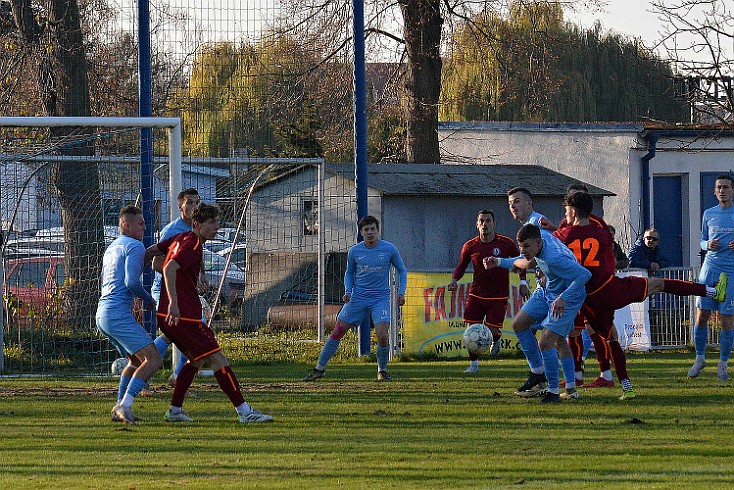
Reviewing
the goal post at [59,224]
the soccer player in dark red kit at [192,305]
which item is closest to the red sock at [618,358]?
the soccer player in dark red kit at [192,305]

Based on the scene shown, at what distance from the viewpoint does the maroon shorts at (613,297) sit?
1198cm

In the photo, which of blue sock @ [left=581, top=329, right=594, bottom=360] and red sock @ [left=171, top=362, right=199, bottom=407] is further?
blue sock @ [left=581, top=329, right=594, bottom=360]

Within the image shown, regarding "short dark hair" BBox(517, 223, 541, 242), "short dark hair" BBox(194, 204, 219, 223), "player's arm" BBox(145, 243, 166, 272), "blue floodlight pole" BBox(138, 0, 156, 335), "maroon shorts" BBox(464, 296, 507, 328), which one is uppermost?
"blue floodlight pole" BBox(138, 0, 156, 335)

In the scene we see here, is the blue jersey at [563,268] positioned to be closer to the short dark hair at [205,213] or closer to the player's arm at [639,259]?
the short dark hair at [205,213]

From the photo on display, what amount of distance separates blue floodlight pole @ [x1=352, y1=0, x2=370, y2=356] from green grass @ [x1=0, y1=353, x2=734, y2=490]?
2.96 meters

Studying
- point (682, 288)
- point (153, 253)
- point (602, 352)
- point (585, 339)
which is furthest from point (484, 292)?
point (153, 253)

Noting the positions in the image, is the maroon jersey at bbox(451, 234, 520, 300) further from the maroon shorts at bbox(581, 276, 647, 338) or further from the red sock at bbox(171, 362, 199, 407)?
the red sock at bbox(171, 362, 199, 407)

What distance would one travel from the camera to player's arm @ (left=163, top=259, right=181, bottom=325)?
10.6m

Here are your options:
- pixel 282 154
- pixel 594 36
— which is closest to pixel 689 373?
pixel 282 154

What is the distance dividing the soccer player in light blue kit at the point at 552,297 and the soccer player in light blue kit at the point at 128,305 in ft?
10.5

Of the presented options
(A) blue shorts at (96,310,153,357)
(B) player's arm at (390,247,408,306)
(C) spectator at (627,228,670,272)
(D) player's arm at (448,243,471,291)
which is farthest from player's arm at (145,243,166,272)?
(C) spectator at (627,228,670,272)

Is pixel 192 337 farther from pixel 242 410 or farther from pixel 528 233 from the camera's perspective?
pixel 528 233

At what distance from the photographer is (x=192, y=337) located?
10.7 m

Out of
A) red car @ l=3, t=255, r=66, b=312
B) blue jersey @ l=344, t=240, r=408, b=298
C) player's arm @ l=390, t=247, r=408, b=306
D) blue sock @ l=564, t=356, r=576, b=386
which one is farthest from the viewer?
red car @ l=3, t=255, r=66, b=312
